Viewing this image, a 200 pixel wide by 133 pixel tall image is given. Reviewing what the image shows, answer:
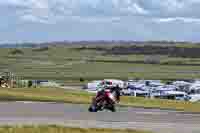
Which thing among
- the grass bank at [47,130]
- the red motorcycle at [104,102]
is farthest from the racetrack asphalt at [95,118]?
the grass bank at [47,130]

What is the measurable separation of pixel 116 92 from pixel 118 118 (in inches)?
184

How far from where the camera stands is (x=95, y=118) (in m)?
24.3

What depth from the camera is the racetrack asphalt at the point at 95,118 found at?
A: 21.6 metres

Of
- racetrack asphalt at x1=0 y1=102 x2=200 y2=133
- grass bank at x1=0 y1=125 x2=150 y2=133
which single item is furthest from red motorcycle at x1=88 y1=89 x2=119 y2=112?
grass bank at x1=0 y1=125 x2=150 y2=133

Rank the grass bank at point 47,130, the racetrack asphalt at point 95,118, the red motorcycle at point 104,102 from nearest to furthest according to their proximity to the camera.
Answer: the grass bank at point 47,130, the racetrack asphalt at point 95,118, the red motorcycle at point 104,102

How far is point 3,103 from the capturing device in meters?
30.3

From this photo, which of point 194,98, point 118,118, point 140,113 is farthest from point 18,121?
point 194,98

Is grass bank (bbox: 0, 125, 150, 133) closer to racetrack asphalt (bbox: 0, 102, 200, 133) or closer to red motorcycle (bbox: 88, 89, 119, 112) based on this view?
racetrack asphalt (bbox: 0, 102, 200, 133)

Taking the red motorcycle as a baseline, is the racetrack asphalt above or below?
below

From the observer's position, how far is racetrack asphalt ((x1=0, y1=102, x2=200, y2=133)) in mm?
21609

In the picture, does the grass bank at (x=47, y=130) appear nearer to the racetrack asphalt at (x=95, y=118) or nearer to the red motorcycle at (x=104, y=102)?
the racetrack asphalt at (x=95, y=118)

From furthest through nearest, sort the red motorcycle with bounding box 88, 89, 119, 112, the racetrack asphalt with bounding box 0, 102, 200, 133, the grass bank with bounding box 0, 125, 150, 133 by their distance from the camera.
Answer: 1. the red motorcycle with bounding box 88, 89, 119, 112
2. the racetrack asphalt with bounding box 0, 102, 200, 133
3. the grass bank with bounding box 0, 125, 150, 133

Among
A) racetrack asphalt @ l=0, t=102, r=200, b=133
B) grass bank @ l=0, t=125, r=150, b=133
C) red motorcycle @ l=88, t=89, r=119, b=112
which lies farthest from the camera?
red motorcycle @ l=88, t=89, r=119, b=112

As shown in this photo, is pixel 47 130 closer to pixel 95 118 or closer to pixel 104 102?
pixel 95 118
